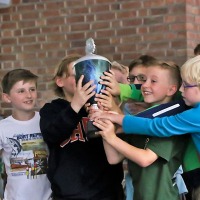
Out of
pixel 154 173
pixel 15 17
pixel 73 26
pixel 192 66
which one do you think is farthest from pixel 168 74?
pixel 15 17

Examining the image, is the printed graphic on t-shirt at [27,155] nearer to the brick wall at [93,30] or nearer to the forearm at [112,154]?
the forearm at [112,154]

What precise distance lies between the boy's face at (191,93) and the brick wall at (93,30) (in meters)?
2.52

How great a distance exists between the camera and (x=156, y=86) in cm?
315

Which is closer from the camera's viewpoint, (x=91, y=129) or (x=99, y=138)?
(x=91, y=129)

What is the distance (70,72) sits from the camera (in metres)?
3.54

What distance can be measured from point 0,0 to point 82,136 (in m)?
2.96

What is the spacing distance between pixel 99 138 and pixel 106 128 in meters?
0.46

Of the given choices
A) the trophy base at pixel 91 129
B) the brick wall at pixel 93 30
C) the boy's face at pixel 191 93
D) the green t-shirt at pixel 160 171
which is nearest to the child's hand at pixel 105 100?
the trophy base at pixel 91 129

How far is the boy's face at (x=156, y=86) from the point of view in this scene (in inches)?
124

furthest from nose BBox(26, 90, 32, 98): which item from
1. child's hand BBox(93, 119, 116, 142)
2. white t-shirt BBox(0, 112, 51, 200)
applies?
child's hand BBox(93, 119, 116, 142)

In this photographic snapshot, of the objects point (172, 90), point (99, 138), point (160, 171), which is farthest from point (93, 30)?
point (160, 171)

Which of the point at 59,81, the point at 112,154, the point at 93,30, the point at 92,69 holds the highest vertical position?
the point at 93,30

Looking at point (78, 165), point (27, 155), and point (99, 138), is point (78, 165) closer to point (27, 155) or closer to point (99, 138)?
point (99, 138)

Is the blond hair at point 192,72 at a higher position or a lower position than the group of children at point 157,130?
higher
